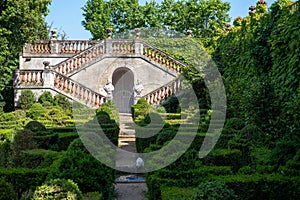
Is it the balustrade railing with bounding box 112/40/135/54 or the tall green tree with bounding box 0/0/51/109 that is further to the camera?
the balustrade railing with bounding box 112/40/135/54

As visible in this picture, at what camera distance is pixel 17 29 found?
22.2 meters

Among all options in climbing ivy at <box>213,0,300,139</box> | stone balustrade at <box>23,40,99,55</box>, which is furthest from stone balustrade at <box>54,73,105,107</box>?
climbing ivy at <box>213,0,300,139</box>

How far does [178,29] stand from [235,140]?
26.4 meters

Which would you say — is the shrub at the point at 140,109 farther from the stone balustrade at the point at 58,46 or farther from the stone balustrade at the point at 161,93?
the stone balustrade at the point at 58,46

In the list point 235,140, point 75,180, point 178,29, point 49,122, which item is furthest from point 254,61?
point 178,29

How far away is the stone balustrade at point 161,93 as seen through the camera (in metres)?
21.3

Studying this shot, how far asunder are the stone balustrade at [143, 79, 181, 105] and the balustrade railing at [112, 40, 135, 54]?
10.8ft

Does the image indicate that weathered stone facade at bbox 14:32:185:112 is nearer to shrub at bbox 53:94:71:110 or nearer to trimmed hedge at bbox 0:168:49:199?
shrub at bbox 53:94:71:110

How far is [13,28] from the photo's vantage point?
2223 centimetres

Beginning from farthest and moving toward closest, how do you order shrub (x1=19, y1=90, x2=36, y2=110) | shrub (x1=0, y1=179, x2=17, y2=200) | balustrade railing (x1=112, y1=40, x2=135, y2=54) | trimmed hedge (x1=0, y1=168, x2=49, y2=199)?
balustrade railing (x1=112, y1=40, x2=135, y2=54) < shrub (x1=19, y1=90, x2=36, y2=110) < trimmed hedge (x1=0, y1=168, x2=49, y2=199) < shrub (x1=0, y1=179, x2=17, y2=200)

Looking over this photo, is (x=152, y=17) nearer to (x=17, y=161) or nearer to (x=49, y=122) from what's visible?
(x=49, y=122)

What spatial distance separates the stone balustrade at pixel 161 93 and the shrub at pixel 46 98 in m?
4.72

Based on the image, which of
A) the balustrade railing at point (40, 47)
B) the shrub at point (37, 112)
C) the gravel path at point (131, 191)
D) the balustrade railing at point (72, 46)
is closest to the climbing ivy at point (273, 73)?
the gravel path at point (131, 191)

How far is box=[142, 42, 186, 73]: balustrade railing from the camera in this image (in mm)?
23031
